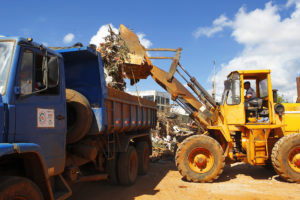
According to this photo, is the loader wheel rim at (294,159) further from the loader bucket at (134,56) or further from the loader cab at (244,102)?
the loader bucket at (134,56)

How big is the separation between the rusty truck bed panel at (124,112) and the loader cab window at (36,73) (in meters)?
1.86

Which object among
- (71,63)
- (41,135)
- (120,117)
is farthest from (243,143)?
(41,135)

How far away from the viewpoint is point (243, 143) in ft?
25.3

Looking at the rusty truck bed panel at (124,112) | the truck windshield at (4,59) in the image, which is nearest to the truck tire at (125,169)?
the rusty truck bed panel at (124,112)

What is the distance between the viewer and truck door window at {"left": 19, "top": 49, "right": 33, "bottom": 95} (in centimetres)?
352

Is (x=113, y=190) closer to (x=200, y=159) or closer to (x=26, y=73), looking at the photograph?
(x=200, y=159)

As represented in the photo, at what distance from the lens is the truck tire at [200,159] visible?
736cm

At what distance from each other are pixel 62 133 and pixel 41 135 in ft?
1.68

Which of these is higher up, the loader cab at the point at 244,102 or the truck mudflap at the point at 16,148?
the loader cab at the point at 244,102

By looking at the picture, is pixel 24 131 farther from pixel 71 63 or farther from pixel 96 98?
pixel 71 63

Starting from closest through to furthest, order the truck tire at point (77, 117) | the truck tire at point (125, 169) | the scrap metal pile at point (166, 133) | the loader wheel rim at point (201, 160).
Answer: the truck tire at point (77, 117)
the truck tire at point (125, 169)
the loader wheel rim at point (201, 160)
the scrap metal pile at point (166, 133)

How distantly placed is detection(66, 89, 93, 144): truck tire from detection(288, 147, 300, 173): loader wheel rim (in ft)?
18.1

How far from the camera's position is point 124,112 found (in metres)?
6.58

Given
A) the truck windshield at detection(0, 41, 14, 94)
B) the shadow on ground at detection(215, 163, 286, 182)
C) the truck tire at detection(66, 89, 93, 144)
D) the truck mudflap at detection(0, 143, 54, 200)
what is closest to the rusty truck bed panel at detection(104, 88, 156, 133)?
the truck tire at detection(66, 89, 93, 144)
